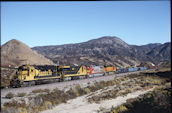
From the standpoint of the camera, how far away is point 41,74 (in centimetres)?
2850

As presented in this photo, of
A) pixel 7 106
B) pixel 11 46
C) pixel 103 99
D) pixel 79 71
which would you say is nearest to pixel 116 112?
pixel 103 99

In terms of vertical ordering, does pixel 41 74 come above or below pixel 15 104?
above

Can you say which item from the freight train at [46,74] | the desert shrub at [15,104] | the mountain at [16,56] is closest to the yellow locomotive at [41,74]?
the freight train at [46,74]

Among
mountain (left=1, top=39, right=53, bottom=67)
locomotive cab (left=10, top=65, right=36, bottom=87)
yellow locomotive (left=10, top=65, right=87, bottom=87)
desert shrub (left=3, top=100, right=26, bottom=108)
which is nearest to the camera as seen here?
desert shrub (left=3, top=100, right=26, bottom=108)

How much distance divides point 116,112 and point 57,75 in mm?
19917

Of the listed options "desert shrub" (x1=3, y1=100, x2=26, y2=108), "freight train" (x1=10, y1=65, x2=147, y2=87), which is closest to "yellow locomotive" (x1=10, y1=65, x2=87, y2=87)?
"freight train" (x1=10, y1=65, x2=147, y2=87)

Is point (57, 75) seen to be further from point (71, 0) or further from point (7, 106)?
point (71, 0)

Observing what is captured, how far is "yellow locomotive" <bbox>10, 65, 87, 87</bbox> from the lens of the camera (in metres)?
25.6

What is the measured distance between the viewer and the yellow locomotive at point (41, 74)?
25609mm

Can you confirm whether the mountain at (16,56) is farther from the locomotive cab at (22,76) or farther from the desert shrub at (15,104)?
the desert shrub at (15,104)

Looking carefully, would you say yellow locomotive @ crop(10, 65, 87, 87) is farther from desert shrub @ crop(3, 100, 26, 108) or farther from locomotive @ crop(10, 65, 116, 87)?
desert shrub @ crop(3, 100, 26, 108)

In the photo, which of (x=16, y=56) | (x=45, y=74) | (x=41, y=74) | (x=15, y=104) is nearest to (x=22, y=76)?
(x=41, y=74)

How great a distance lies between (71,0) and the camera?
6.05 meters

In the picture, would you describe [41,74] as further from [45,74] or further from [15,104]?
[15,104]
